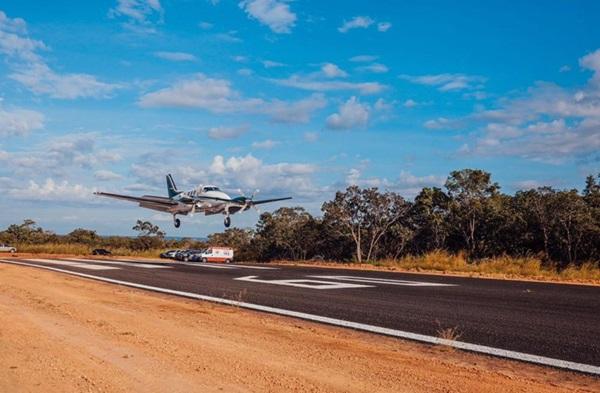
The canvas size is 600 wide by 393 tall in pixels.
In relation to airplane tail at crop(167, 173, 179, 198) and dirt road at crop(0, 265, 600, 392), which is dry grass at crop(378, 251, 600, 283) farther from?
airplane tail at crop(167, 173, 179, 198)

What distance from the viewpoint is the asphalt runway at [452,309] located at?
6.96 m

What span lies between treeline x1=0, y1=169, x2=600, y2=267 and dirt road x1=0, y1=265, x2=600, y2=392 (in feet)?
76.0

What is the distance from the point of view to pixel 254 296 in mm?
12773

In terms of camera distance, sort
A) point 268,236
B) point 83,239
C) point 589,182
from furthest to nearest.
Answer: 1. point 83,239
2. point 268,236
3. point 589,182

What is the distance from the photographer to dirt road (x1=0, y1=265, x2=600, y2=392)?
16.4 ft

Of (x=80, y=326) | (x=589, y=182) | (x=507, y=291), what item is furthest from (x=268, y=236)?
(x=80, y=326)

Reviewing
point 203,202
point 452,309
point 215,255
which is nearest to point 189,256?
point 215,255

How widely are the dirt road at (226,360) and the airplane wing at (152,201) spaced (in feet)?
91.8

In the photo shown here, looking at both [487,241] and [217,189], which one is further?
[487,241]

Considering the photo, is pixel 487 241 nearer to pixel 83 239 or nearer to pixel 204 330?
pixel 204 330

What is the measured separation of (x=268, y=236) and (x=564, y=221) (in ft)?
131

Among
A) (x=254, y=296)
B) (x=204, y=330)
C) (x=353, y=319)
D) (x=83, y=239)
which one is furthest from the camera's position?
(x=83, y=239)

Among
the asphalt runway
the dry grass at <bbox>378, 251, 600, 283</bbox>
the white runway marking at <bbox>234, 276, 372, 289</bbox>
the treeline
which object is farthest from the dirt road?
the treeline

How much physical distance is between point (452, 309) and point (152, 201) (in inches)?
1199
